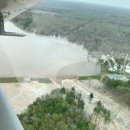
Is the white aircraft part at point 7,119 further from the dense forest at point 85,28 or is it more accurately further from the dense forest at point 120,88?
the dense forest at point 85,28

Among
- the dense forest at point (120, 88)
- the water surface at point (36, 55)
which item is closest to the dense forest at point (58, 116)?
the dense forest at point (120, 88)

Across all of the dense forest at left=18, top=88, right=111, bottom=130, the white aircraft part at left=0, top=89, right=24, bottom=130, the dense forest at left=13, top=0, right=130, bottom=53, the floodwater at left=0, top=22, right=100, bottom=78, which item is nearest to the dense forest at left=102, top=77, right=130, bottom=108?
the dense forest at left=18, top=88, right=111, bottom=130

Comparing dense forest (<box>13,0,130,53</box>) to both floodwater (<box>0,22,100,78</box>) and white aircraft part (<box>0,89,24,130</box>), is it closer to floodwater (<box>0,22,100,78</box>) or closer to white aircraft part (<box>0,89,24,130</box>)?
floodwater (<box>0,22,100,78</box>)

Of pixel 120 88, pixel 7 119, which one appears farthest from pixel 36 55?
pixel 7 119

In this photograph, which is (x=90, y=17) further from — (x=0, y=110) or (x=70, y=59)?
(x=0, y=110)

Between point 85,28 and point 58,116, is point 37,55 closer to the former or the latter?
point 58,116

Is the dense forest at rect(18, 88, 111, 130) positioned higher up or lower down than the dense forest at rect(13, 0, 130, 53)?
higher up
